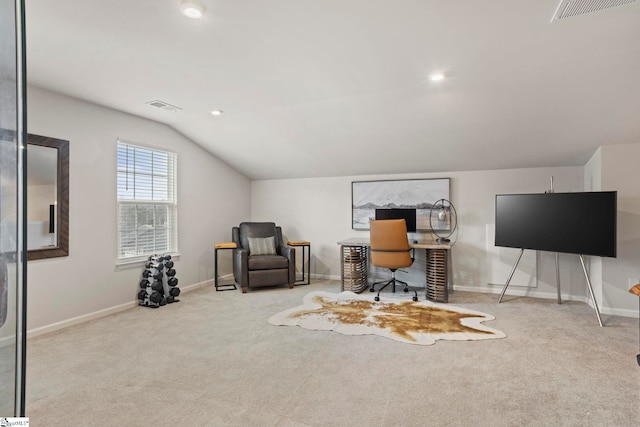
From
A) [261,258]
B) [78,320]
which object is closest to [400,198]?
[261,258]

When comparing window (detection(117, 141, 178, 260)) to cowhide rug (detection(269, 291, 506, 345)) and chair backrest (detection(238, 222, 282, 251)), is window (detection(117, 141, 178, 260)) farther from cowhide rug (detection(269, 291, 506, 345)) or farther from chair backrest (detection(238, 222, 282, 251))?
cowhide rug (detection(269, 291, 506, 345))

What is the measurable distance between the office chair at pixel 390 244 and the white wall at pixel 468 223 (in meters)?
0.90

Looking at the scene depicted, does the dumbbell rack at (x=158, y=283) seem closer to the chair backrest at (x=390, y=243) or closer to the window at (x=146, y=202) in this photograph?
the window at (x=146, y=202)

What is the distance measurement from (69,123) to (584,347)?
212 inches

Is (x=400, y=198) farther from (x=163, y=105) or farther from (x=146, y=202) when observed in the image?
(x=146, y=202)

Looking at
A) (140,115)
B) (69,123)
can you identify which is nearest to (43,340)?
(69,123)

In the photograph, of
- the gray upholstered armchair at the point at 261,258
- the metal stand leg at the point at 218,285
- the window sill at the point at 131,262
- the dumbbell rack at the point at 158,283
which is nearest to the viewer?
the window sill at the point at 131,262

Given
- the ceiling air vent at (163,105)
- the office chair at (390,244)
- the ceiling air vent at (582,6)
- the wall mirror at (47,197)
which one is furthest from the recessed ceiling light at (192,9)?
the office chair at (390,244)

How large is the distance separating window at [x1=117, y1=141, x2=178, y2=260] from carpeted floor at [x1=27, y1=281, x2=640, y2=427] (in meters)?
1.05

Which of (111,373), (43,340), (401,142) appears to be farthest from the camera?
(401,142)

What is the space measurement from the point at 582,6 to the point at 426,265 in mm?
3231

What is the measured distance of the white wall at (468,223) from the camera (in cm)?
448

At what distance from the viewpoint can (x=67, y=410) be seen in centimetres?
196

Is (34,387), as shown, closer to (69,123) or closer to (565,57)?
(69,123)
